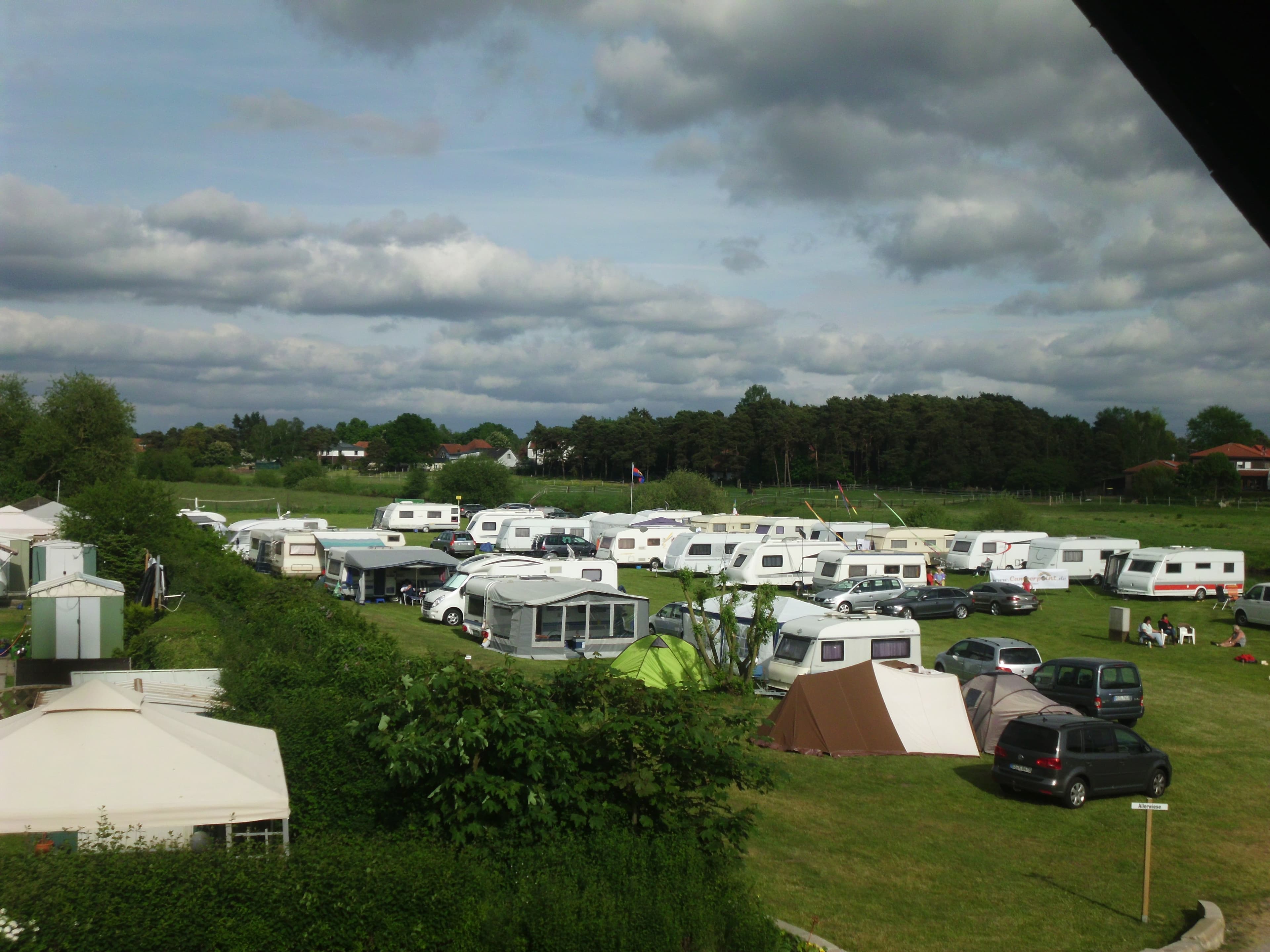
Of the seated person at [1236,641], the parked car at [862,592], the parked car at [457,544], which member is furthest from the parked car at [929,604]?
the parked car at [457,544]

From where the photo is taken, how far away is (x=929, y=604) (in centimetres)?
3069

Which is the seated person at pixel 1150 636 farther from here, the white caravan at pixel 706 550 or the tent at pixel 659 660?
the tent at pixel 659 660

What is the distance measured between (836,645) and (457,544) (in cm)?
2609

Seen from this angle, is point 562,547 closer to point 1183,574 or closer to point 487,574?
point 487,574

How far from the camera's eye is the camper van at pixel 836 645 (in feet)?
66.3

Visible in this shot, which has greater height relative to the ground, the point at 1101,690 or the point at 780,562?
the point at 780,562

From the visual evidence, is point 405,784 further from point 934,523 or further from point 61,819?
point 934,523

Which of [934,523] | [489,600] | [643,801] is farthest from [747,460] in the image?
[643,801]

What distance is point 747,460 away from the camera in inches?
4205

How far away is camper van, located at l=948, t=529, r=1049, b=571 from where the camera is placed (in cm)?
4022

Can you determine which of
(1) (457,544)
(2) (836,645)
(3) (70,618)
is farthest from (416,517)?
(3) (70,618)

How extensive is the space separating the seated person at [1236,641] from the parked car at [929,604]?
7158 mm

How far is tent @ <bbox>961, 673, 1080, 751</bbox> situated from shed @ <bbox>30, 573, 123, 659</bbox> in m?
14.9

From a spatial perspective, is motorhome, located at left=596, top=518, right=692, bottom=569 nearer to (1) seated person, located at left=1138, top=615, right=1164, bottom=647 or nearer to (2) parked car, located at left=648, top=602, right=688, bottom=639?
(2) parked car, located at left=648, top=602, right=688, bottom=639
